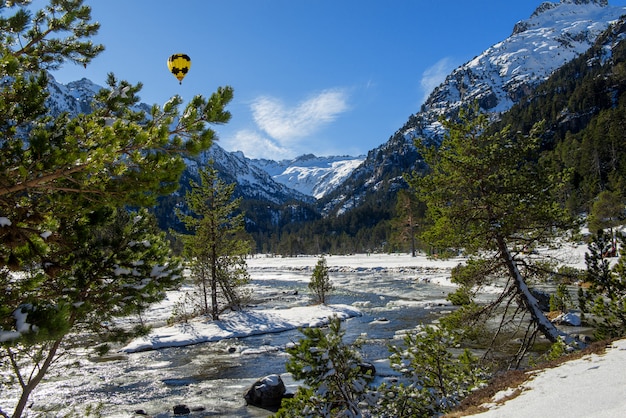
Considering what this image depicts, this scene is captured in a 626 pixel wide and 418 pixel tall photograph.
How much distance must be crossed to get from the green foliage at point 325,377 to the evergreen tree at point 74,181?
2.87 meters

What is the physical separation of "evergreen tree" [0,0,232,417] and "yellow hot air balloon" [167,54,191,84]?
1804mm

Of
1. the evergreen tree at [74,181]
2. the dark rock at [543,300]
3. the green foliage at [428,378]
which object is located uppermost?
the evergreen tree at [74,181]

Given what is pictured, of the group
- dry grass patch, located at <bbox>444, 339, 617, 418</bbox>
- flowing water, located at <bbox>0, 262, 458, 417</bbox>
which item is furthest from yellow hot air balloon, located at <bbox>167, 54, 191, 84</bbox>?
dry grass patch, located at <bbox>444, 339, 617, 418</bbox>

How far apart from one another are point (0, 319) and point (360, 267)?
213 ft

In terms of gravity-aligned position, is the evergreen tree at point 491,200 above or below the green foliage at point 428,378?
above

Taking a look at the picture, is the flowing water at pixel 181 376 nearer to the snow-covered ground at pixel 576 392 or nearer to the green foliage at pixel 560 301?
A: the snow-covered ground at pixel 576 392

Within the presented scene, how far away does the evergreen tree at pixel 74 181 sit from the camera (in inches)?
169

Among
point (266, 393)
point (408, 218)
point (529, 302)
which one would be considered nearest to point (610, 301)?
point (529, 302)

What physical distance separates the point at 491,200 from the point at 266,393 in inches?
353

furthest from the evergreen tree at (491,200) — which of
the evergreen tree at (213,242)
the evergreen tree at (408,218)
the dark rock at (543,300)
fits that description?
the evergreen tree at (408,218)

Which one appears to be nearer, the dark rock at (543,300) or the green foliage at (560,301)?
the green foliage at (560,301)

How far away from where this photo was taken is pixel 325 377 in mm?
7113

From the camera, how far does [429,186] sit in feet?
37.4

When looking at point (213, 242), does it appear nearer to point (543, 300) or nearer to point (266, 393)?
point (266, 393)
